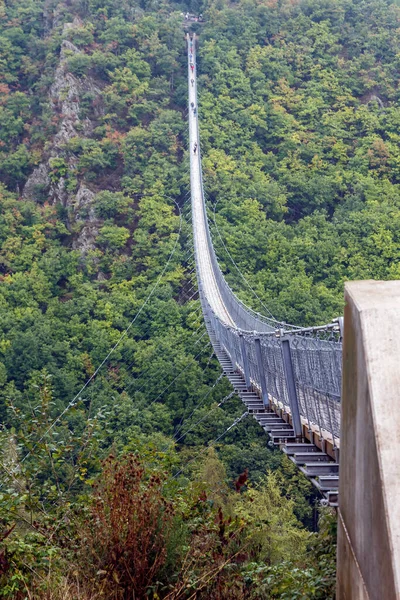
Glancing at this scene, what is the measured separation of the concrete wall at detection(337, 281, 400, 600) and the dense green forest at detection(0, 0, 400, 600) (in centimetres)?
102

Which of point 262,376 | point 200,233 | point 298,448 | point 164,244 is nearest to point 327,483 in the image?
point 298,448

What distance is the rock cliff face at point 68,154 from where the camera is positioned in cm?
2690

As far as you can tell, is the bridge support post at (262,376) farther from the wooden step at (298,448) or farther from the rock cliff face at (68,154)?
the rock cliff face at (68,154)

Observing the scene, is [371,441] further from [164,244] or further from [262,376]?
Answer: [164,244]

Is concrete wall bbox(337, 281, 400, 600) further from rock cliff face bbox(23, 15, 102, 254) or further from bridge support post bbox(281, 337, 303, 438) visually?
rock cliff face bbox(23, 15, 102, 254)

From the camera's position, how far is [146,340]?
822 inches

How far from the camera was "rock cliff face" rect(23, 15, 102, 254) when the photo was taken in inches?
1059

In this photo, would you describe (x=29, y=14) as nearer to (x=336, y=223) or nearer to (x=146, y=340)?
(x=336, y=223)

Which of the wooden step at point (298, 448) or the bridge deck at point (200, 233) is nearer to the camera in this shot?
the wooden step at point (298, 448)

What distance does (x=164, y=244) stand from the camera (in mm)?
25094

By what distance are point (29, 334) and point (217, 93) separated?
17.4m

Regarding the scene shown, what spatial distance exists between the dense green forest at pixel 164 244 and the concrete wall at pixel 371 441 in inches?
40.3

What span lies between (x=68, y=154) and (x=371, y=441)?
93.1 feet

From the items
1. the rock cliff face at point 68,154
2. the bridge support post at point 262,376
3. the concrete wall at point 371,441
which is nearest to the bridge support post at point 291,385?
the bridge support post at point 262,376
